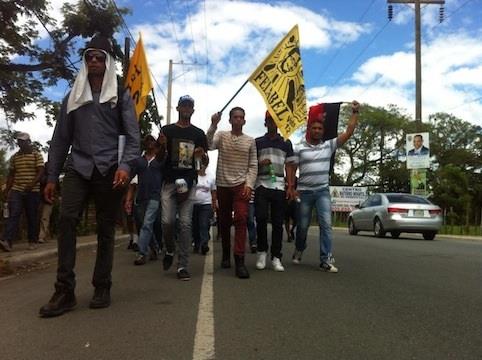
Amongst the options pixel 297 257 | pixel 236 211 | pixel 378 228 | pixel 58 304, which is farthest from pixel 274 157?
pixel 378 228

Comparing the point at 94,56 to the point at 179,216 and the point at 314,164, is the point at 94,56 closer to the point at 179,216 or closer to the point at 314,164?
the point at 179,216

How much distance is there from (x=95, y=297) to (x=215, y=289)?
1.40 meters

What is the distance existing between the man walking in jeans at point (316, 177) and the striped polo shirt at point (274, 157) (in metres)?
0.20

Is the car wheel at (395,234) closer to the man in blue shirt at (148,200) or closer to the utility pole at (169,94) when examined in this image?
the man in blue shirt at (148,200)

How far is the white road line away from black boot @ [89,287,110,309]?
2.64 feet

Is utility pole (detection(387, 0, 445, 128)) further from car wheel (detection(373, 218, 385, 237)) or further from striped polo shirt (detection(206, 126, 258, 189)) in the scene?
striped polo shirt (detection(206, 126, 258, 189))

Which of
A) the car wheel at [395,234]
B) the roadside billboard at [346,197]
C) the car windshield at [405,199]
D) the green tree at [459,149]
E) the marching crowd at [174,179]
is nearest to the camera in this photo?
the marching crowd at [174,179]

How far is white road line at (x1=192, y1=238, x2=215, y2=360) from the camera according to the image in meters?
3.89

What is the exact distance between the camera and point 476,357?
383cm

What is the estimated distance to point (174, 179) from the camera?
6848mm

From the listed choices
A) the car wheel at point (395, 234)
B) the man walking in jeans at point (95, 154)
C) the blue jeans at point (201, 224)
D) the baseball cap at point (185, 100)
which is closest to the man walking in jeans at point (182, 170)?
the baseball cap at point (185, 100)

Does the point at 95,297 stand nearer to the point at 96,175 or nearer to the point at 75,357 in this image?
the point at 96,175

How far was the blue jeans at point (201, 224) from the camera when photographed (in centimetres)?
1077

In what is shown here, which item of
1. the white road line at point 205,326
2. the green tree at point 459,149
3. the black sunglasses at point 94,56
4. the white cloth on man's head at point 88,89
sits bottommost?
the white road line at point 205,326
